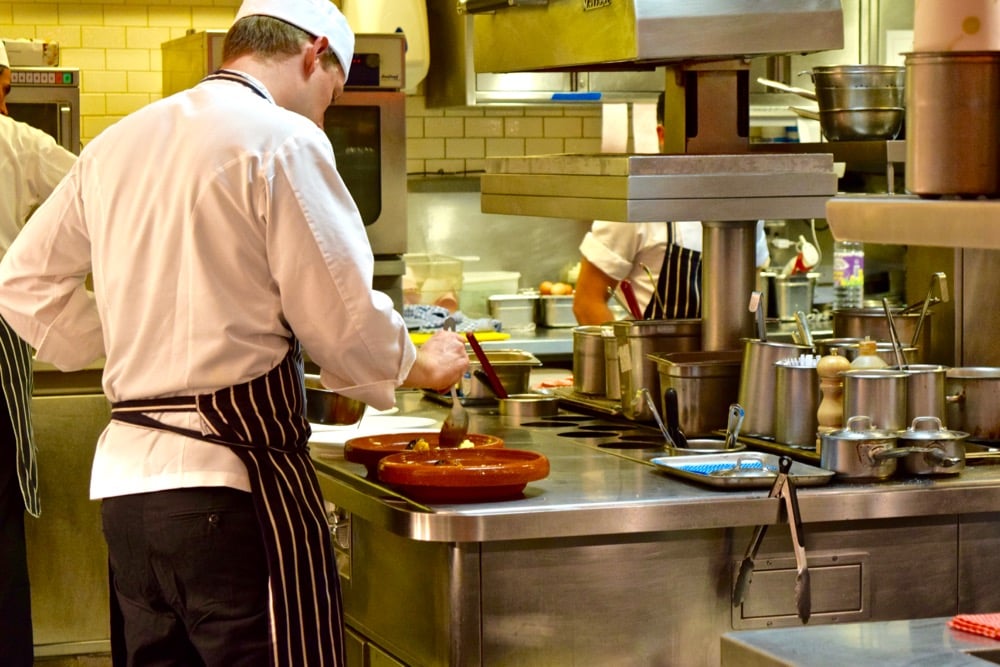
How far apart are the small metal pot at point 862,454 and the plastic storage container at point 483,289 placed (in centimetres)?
427

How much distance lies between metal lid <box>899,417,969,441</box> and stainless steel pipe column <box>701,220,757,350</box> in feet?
2.38

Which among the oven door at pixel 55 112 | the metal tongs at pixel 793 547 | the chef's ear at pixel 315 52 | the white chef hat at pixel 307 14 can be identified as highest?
the oven door at pixel 55 112

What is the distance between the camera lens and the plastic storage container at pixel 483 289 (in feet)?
24.3

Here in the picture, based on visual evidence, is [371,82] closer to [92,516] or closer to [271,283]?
[92,516]

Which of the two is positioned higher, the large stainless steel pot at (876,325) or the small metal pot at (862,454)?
the large stainless steel pot at (876,325)

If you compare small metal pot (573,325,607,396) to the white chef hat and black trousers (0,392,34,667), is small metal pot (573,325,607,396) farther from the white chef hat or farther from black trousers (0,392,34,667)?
black trousers (0,392,34,667)

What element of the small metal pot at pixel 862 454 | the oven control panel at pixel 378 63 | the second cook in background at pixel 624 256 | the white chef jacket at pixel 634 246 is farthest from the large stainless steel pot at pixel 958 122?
the oven control panel at pixel 378 63

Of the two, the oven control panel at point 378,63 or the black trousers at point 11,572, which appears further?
the oven control panel at point 378,63

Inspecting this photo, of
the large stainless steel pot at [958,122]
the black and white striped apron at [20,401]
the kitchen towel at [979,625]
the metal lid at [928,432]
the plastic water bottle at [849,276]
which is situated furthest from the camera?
the plastic water bottle at [849,276]

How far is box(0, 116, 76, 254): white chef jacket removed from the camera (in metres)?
4.82

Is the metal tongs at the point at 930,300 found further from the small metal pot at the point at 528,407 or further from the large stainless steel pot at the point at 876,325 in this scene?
the small metal pot at the point at 528,407

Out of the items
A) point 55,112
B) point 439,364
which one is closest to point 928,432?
point 439,364

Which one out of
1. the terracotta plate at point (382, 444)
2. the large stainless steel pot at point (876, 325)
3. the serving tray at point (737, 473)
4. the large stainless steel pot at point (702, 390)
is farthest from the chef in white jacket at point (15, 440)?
the large stainless steel pot at point (876, 325)

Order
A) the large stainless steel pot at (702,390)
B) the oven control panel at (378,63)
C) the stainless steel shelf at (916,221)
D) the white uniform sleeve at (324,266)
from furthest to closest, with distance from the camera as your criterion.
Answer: the oven control panel at (378,63) < the large stainless steel pot at (702,390) < the white uniform sleeve at (324,266) < the stainless steel shelf at (916,221)
